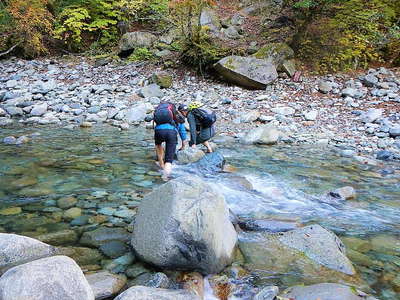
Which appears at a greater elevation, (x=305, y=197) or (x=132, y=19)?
(x=132, y=19)

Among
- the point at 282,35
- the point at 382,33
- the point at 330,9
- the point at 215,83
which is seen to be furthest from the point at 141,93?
the point at 382,33

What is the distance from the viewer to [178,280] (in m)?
3.15

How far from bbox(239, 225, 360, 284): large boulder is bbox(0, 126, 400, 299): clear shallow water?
0.80ft

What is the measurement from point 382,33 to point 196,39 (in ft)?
22.4

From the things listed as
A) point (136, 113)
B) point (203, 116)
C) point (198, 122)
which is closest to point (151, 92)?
point (136, 113)

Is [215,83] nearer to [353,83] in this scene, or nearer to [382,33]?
[353,83]

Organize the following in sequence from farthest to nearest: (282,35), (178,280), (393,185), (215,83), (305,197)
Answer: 1. (282,35)
2. (215,83)
3. (393,185)
4. (305,197)
5. (178,280)

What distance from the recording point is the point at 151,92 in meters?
12.4

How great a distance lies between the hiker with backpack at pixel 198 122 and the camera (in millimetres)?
7156

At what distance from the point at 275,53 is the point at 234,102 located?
2753 millimetres

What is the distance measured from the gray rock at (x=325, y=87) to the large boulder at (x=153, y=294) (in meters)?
10.3

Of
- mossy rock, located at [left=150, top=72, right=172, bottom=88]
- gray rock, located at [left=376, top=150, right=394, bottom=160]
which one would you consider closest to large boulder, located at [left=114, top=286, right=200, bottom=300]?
gray rock, located at [left=376, top=150, right=394, bottom=160]

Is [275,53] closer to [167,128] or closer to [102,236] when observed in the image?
[167,128]

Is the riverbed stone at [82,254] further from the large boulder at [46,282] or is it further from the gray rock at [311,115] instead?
the gray rock at [311,115]
